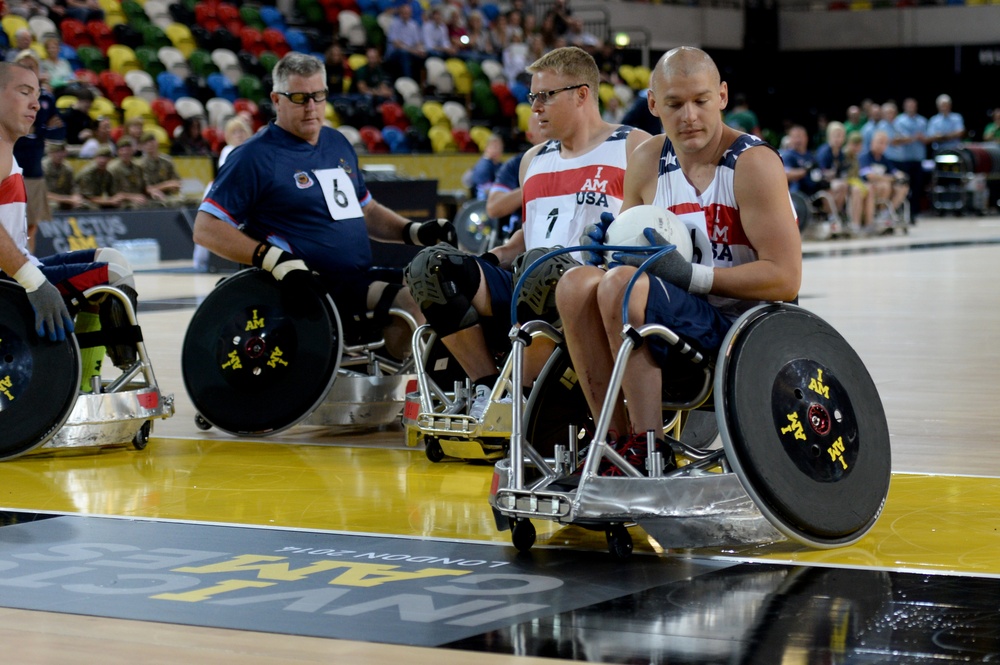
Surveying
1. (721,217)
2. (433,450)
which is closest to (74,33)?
(433,450)

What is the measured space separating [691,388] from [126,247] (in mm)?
13693

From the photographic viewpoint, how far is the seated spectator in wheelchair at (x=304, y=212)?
20.9 feet

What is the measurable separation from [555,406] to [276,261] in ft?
6.55

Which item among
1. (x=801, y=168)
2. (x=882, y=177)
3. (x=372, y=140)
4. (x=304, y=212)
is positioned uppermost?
(x=372, y=140)

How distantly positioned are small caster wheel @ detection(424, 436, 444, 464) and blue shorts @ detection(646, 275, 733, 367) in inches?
68.5

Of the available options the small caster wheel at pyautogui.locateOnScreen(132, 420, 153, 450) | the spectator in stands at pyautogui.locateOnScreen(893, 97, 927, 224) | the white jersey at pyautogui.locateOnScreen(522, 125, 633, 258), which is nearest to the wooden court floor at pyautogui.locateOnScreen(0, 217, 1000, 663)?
the small caster wheel at pyautogui.locateOnScreen(132, 420, 153, 450)

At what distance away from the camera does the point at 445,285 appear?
5.31m

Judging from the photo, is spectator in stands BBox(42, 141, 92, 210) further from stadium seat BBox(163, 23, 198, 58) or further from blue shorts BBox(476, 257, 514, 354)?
blue shorts BBox(476, 257, 514, 354)

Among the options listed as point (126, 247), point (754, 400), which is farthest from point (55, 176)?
point (754, 400)

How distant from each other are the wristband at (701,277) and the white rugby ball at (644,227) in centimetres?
5

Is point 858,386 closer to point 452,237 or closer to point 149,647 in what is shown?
point 149,647

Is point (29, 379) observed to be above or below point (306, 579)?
above

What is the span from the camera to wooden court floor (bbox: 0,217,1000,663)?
3180 millimetres

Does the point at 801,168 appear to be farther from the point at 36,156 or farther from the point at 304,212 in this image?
the point at 304,212
